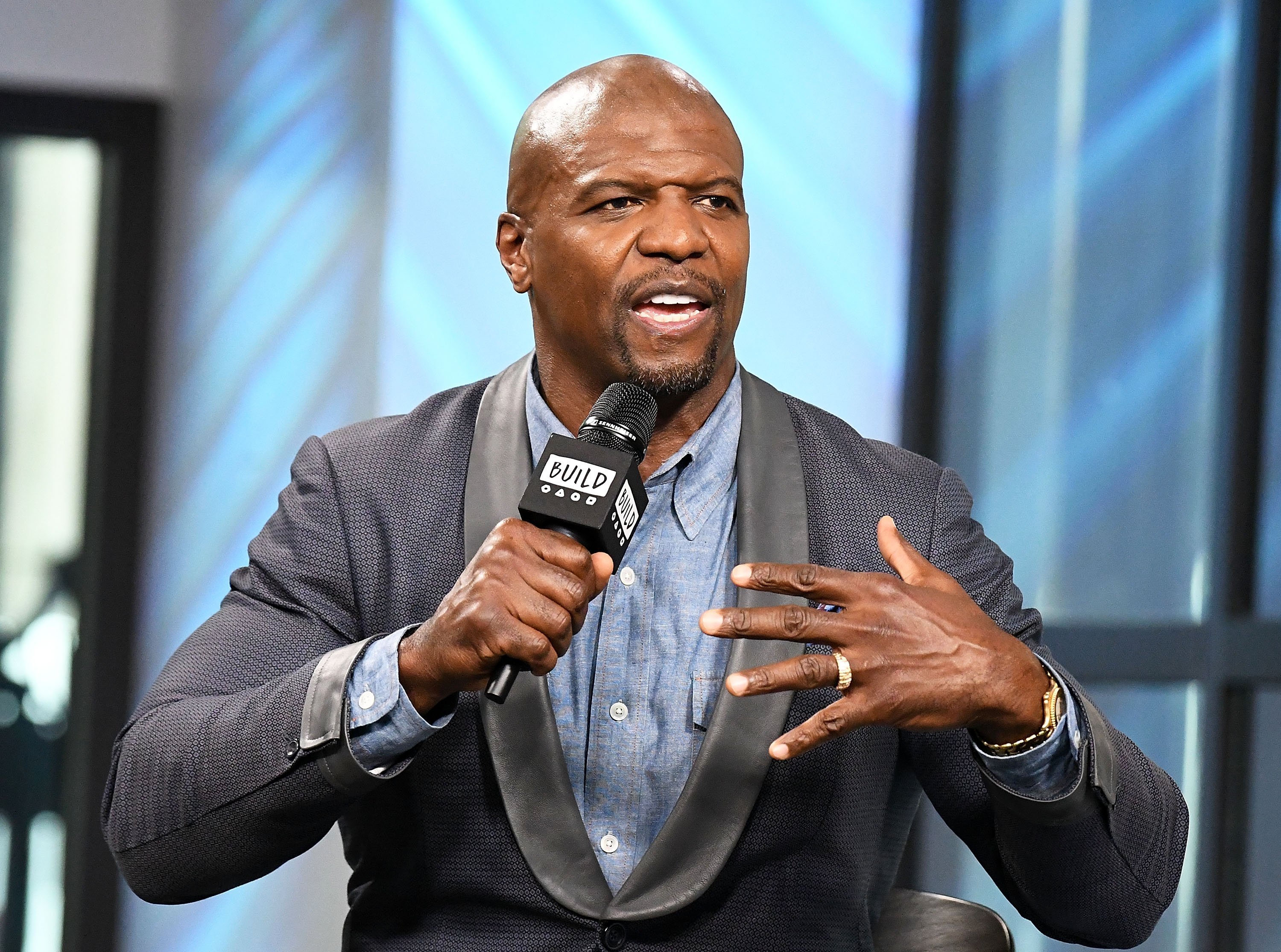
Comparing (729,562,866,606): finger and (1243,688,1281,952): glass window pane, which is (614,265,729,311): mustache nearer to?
(729,562,866,606): finger

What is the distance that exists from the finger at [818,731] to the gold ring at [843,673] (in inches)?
0.7

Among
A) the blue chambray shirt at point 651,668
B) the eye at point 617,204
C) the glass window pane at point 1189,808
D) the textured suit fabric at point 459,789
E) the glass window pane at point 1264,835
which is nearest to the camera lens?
the textured suit fabric at point 459,789

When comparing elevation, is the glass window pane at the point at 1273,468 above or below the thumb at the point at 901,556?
above

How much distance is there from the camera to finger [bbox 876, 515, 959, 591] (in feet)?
4.42

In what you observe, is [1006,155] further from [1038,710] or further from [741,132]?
[1038,710]

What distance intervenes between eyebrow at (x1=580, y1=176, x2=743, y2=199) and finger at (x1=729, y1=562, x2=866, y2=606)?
55cm

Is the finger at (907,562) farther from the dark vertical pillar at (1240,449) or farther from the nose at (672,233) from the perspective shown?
the dark vertical pillar at (1240,449)

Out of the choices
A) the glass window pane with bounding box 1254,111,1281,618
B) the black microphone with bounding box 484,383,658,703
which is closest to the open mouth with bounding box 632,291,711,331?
the black microphone with bounding box 484,383,658,703

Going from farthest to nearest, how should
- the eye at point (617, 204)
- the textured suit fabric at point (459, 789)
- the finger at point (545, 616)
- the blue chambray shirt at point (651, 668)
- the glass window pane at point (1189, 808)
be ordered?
the glass window pane at point (1189, 808) < the eye at point (617, 204) < the blue chambray shirt at point (651, 668) < the textured suit fabric at point (459, 789) < the finger at point (545, 616)

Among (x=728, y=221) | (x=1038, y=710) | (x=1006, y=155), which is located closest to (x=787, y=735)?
(x=1038, y=710)

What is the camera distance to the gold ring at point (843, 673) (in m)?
1.25

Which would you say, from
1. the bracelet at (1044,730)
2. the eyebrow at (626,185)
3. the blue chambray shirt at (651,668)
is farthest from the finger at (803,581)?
the eyebrow at (626,185)

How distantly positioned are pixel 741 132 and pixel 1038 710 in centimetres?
213

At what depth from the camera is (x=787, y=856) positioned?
1568 mm
